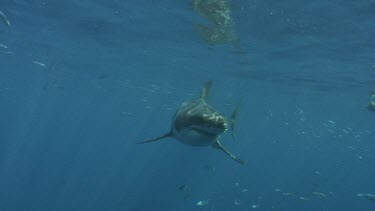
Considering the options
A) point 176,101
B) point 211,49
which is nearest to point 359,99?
point 211,49

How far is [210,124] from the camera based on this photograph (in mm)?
7469

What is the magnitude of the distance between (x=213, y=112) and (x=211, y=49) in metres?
17.1

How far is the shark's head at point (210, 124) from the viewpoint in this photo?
293 inches

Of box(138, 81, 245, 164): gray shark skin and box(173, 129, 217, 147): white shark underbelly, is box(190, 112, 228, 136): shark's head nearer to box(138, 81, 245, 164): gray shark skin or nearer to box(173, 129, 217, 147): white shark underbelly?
box(138, 81, 245, 164): gray shark skin

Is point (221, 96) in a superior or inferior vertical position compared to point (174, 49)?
inferior

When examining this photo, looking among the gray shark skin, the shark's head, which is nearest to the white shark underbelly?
the gray shark skin

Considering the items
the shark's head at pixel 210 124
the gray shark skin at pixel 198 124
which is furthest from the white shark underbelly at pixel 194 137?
the shark's head at pixel 210 124

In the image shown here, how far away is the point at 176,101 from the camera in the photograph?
5384 cm

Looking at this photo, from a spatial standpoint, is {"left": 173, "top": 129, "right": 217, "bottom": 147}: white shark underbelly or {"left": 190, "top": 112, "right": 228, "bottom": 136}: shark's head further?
{"left": 173, "top": 129, "right": 217, "bottom": 147}: white shark underbelly

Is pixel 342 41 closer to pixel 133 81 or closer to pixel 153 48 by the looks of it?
pixel 153 48

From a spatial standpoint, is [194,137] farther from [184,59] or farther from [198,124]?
[184,59]

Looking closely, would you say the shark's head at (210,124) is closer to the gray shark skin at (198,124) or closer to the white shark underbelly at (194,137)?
the gray shark skin at (198,124)

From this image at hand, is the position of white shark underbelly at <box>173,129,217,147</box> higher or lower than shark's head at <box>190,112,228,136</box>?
lower

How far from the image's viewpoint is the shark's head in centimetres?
744
